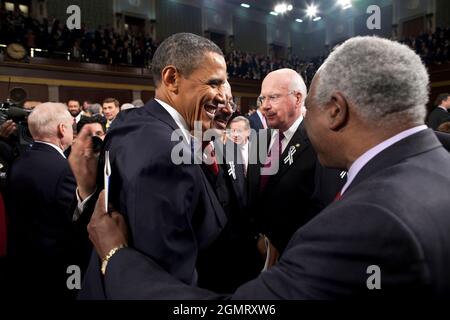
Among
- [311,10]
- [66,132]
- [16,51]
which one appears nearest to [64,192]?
[66,132]

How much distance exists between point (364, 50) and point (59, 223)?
2203 mm

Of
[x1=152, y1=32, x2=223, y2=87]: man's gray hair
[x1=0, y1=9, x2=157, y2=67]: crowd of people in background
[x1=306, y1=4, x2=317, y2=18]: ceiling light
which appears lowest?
[x1=152, y1=32, x2=223, y2=87]: man's gray hair

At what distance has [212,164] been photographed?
4.88ft

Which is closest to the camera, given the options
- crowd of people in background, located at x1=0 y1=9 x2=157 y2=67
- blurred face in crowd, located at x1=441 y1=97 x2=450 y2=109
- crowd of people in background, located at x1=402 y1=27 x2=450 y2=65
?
blurred face in crowd, located at x1=441 y1=97 x2=450 y2=109

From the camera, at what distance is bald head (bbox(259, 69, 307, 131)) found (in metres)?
2.69

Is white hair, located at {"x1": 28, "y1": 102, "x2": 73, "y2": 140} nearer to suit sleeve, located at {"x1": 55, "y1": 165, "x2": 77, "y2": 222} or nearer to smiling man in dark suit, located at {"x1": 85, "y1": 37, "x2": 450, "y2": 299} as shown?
suit sleeve, located at {"x1": 55, "y1": 165, "x2": 77, "y2": 222}

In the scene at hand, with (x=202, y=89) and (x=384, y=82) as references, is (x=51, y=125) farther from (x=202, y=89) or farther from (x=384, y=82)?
(x=384, y=82)

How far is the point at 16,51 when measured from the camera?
950 cm

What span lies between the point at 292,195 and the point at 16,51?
31.5 feet

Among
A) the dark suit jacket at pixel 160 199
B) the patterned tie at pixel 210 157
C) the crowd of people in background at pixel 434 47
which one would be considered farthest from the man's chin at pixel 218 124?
the crowd of people in background at pixel 434 47

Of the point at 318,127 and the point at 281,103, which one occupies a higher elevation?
the point at 281,103

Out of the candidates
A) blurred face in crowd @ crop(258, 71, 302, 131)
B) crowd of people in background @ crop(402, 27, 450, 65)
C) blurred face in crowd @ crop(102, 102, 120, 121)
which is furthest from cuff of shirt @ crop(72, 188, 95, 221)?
crowd of people in background @ crop(402, 27, 450, 65)

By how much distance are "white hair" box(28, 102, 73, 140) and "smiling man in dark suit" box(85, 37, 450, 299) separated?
1.71 metres

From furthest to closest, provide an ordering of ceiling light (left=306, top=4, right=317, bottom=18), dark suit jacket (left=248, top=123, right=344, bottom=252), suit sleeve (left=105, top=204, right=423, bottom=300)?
1. ceiling light (left=306, top=4, right=317, bottom=18)
2. dark suit jacket (left=248, top=123, right=344, bottom=252)
3. suit sleeve (left=105, top=204, right=423, bottom=300)
